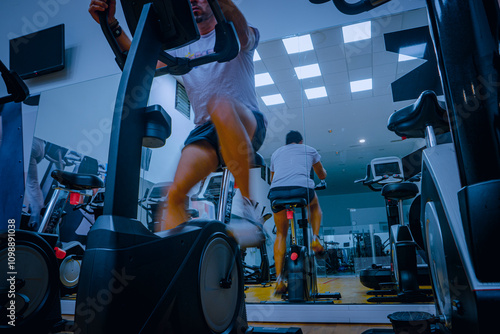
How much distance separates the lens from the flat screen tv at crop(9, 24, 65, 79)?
11.4ft

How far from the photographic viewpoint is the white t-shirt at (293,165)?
2.67 m

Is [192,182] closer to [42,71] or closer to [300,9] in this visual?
[300,9]

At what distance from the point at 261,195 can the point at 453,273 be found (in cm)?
185

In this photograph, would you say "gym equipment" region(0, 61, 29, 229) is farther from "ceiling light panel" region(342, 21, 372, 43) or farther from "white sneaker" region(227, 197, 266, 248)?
"ceiling light panel" region(342, 21, 372, 43)

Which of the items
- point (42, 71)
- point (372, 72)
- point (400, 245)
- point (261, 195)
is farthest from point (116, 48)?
point (42, 71)

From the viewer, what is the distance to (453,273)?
83 centimetres

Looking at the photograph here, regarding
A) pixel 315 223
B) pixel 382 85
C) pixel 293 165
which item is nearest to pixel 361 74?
pixel 382 85

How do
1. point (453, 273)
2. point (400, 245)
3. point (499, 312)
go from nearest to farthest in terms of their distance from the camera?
point (499, 312)
point (453, 273)
point (400, 245)

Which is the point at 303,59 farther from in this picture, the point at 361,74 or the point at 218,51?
the point at 218,51

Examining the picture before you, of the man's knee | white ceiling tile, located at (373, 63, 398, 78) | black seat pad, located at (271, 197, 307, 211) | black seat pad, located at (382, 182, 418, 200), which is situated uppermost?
white ceiling tile, located at (373, 63, 398, 78)

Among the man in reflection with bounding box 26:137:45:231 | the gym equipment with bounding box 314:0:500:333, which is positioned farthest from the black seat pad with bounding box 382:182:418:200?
the man in reflection with bounding box 26:137:45:231

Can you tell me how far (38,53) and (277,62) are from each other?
2701 mm

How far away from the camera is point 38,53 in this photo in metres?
3.57

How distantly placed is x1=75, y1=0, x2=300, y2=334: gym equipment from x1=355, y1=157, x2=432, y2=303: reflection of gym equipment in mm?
1253
